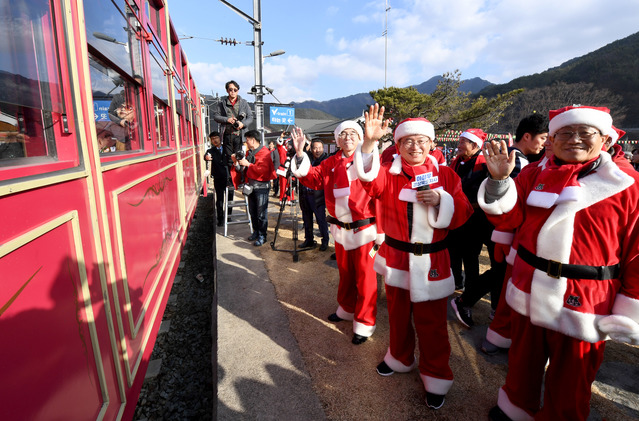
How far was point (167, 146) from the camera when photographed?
342cm

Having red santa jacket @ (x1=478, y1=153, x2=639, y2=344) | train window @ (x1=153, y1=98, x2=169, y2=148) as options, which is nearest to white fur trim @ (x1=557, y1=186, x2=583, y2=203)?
red santa jacket @ (x1=478, y1=153, x2=639, y2=344)

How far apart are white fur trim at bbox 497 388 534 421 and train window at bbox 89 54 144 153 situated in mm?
2643

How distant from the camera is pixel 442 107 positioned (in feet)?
72.8

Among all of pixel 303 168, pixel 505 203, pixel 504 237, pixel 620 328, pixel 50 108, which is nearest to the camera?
pixel 50 108

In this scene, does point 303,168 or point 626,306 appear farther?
point 303,168

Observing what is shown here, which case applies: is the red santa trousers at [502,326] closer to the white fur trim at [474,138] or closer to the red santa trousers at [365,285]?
the red santa trousers at [365,285]

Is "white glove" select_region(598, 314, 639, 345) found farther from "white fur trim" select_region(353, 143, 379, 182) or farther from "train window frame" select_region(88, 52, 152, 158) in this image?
"train window frame" select_region(88, 52, 152, 158)

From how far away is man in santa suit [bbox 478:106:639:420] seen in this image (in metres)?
1.36

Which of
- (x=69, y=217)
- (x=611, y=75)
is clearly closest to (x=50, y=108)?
(x=69, y=217)

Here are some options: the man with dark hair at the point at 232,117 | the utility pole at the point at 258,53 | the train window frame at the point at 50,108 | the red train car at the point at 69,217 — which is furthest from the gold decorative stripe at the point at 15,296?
the utility pole at the point at 258,53

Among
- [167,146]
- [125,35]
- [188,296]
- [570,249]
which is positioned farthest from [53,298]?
[188,296]

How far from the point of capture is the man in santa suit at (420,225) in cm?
184

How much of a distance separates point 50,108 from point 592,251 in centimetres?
231

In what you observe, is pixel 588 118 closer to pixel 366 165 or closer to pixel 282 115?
pixel 366 165
